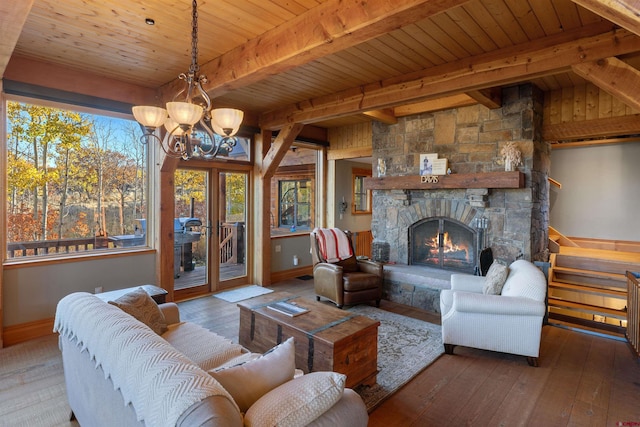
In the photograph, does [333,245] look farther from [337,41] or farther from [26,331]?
[26,331]

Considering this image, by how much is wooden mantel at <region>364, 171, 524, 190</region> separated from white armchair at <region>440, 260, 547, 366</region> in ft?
4.40

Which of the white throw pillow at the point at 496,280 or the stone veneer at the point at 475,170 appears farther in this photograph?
the stone veneer at the point at 475,170

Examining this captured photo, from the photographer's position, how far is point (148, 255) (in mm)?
4250

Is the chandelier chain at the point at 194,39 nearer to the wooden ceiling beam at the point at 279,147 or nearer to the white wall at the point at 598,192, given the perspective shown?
the wooden ceiling beam at the point at 279,147

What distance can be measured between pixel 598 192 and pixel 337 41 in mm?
6338

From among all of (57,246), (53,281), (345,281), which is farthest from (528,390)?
(57,246)

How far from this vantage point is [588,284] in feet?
15.6

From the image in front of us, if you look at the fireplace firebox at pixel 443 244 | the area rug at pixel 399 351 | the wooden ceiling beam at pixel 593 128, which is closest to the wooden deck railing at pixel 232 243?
the area rug at pixel 399 351

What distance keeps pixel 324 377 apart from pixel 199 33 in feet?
9.05

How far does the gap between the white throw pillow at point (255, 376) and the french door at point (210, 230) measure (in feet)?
12.5

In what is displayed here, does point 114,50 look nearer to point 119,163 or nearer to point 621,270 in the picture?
point 119,163

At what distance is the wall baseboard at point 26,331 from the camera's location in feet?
10.7

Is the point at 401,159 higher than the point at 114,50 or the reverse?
the reverse

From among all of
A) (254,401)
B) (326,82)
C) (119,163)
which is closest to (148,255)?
(119,163)
